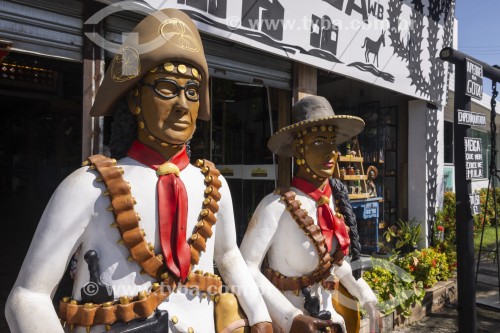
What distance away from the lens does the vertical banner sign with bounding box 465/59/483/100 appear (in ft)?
12.1

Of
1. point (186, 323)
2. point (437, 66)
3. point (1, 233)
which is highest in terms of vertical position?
point (437, 66)

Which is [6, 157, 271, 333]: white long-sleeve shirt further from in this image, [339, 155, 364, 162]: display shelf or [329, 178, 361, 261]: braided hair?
[339, 155, 364, 162]: display shelf

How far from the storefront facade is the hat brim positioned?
0.82 m

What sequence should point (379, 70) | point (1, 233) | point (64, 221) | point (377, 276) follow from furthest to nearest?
1. point (1, 233)
2. point (379, 70)
3. point (377, 276)
4. point (64, 221)

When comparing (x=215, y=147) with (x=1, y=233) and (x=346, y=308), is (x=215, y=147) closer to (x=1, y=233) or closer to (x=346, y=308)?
(x=346, y=308)

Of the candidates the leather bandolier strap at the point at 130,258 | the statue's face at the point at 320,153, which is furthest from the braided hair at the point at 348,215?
the leather bandolier strap at the point at 130,258

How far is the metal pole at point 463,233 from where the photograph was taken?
3600mm

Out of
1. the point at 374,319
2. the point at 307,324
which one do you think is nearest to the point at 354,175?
the point at 374,319

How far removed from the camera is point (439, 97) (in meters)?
6.02

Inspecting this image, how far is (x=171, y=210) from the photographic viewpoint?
156 centimetres

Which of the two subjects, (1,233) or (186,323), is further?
(1,233)

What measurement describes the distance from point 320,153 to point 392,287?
266cm

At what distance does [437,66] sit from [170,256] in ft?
18.6

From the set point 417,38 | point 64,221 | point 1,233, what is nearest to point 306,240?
point 64,221
